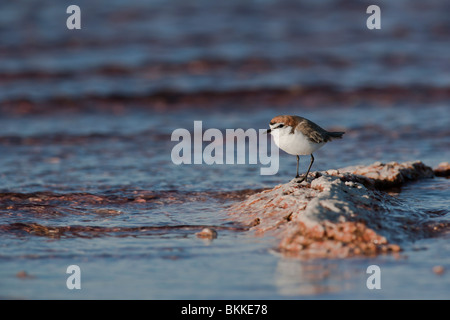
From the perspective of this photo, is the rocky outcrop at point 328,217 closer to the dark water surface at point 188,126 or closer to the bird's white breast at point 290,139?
the dark water surface at point 188,126

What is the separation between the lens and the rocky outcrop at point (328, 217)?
4715 millimetres

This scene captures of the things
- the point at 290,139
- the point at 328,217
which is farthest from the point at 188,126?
the point at 328,217

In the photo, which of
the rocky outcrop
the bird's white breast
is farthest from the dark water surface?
the bird's white breast

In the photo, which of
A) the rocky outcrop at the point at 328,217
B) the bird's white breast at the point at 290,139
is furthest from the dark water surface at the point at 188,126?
the bird's white breast at the point at 290,139

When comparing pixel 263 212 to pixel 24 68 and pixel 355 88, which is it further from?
pixel 24 68

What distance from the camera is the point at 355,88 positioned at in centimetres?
1258

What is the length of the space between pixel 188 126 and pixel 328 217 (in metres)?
6.05

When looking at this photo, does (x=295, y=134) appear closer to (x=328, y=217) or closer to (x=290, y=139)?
(x=290, y=139)

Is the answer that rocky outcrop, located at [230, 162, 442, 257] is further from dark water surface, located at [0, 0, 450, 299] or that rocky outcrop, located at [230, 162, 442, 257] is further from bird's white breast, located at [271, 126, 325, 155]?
bird's white breast, located at [271, 126, 325, 155]

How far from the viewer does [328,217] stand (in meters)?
4.79

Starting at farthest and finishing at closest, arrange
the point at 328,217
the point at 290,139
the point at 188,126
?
the point at 188,126
the point at 290,139
the point at 328,217

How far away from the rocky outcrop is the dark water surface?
5.8 inches
